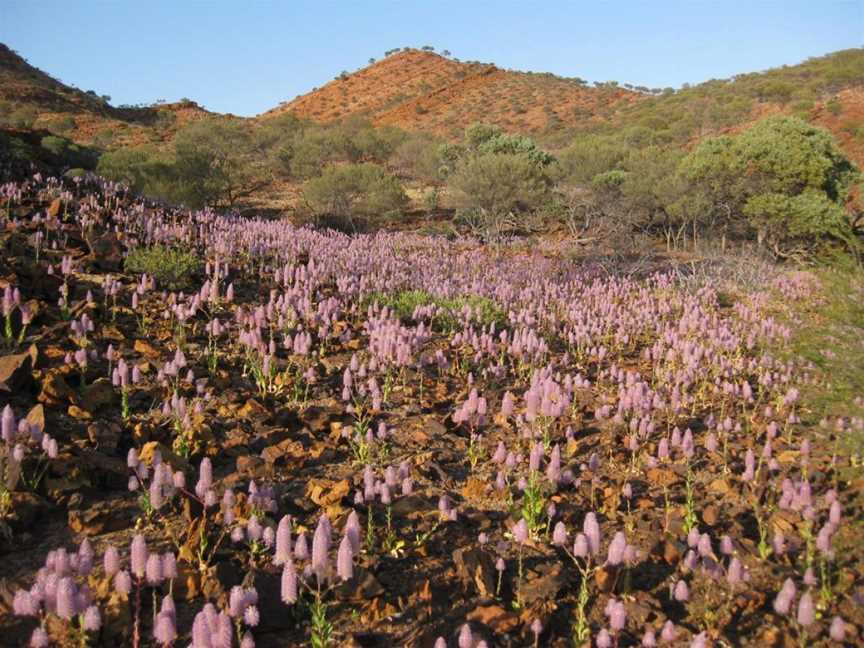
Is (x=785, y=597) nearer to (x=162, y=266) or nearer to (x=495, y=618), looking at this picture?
(x=495, y=618)

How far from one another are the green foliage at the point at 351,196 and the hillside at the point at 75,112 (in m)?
23.5

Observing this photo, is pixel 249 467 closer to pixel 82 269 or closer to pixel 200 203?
pixel 82 269

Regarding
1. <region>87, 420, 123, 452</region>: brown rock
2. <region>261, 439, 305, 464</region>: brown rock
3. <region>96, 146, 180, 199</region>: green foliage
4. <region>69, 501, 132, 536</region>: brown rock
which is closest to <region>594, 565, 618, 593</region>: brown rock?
<region>261, 439, 305, 464</region>: brown rock

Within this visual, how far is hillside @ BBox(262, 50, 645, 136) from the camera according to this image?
66.6m

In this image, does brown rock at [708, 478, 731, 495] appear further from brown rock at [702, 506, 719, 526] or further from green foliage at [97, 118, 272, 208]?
green foliage at [97, 118, 272, 208]

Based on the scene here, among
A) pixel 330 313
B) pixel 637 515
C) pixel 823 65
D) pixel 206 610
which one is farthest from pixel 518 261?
pixel 823 65

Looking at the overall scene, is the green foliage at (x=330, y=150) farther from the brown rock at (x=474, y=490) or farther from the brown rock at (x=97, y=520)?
the brown rock at (x=97, y=520)

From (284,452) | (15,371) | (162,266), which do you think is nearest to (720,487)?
(284,452)

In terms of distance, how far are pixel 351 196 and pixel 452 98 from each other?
6252cm

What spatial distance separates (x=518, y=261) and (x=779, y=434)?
883 centimetres

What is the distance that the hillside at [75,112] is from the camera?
4328cm

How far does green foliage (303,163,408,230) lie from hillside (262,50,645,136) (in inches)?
1495

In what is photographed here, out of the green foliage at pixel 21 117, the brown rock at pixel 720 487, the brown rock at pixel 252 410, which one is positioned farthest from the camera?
the green foliage at pixel 21 117


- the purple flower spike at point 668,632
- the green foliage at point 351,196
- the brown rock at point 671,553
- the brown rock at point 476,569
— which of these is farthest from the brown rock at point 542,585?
the green foliage at point 351,196
